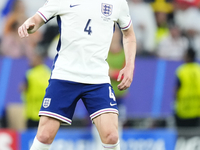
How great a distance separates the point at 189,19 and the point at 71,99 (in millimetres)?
6657

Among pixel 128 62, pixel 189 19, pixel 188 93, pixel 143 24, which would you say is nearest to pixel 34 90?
pixel 143 24

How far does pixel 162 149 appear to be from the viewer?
289 inches

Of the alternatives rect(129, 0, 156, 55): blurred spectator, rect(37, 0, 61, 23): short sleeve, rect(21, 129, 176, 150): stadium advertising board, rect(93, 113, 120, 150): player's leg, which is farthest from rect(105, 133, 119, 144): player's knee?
rect(129, 0, 156, 55): blurred spectator

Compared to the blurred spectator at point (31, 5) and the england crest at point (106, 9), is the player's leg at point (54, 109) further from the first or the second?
the blurred spectator at point (31, 5)

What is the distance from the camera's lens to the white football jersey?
4082 mm

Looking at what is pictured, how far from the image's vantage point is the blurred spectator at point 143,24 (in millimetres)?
9055

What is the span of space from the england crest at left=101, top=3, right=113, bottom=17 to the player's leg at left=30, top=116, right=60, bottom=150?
118 cm

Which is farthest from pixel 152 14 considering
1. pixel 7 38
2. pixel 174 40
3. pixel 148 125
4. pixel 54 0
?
pixel 54 0

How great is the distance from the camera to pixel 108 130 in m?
3.93

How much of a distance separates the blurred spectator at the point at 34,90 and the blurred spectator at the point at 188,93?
2856 mm

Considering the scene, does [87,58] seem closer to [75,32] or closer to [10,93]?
[75,32]

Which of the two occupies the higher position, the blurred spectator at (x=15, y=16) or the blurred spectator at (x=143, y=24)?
the blurred spectator at (x=15, y=16)

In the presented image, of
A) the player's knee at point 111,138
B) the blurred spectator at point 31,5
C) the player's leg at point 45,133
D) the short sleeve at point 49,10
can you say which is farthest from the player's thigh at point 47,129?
the blurred spectator at point 31,5

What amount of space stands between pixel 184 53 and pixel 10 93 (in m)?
3.86
